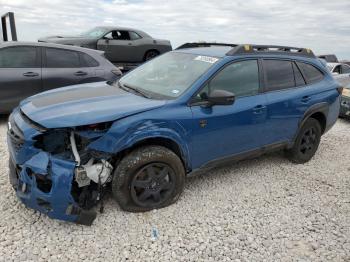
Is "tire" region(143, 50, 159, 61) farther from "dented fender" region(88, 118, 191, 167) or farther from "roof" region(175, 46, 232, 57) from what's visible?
"dented fender" region(88, 118, 191, 167)

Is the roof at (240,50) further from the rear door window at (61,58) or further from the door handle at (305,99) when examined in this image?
the rear door window at (61,58)

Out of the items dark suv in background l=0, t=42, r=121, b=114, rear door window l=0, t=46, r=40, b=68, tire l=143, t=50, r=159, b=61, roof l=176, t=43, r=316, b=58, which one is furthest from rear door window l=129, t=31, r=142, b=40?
roof l=176, t=43, r=316, b=58

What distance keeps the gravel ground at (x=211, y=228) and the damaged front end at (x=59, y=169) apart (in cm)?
26

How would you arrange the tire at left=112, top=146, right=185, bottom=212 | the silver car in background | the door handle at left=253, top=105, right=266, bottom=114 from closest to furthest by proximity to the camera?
the tire at left=112, top=146, right=185, bottom=212, the door handle at left=253, top=105, right=266, bottom=114, the silver car in background

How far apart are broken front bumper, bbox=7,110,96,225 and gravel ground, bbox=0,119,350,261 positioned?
25cm

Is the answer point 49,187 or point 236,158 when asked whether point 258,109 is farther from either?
point 49,187

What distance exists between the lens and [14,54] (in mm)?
6082

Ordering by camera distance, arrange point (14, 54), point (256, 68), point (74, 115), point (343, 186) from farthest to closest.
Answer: point (14, 54) < point (343, 186) < point (256, 68) < point (74, 115)

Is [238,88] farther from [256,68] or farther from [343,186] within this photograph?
[343,186]

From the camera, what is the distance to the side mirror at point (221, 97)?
3.50 meters

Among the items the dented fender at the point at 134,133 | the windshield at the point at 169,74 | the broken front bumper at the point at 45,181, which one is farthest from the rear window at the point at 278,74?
the broken front bumper at the point at 45,181

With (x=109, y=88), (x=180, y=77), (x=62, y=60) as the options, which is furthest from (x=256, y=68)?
(x=62, y=60)

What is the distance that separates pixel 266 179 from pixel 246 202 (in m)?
0.77

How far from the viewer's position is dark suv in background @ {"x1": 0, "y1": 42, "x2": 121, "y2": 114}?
5.95 m
